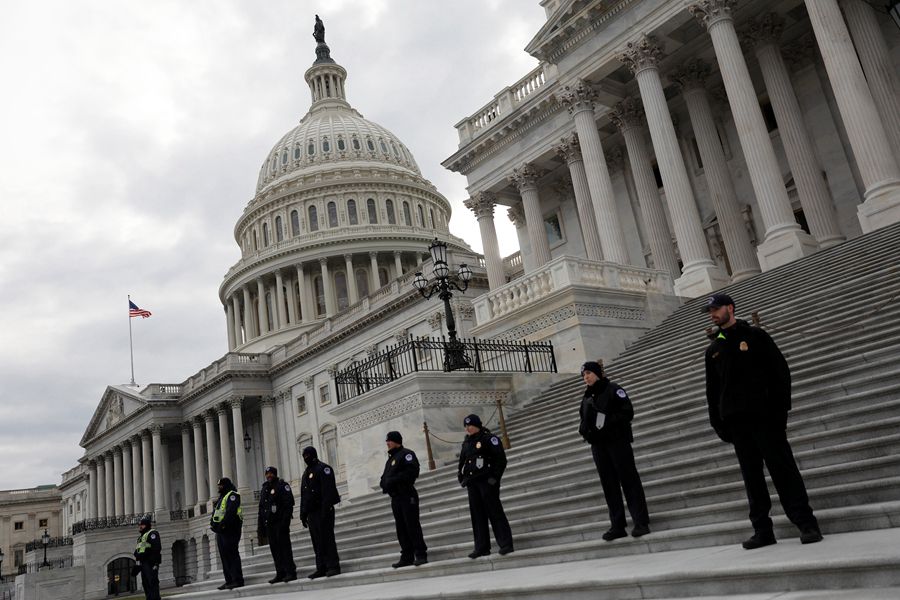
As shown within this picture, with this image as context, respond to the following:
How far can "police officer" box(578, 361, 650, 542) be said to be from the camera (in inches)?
328

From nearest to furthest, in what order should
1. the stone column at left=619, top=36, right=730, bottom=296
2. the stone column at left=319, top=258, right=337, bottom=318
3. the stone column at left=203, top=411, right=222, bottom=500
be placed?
1. the stone column at left=619, top=36, right=730, bottom=296
2. the stone column at left=203, top=411, right=222, bottom=500
3. the stone column at left=319, top=258, right=337, bottom=318

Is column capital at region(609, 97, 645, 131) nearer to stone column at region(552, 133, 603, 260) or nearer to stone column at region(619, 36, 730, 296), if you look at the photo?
stone column at region(552, 133, 603, 260)

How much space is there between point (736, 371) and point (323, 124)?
95.0 m

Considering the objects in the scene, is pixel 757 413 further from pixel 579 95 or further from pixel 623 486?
pixel 579 95

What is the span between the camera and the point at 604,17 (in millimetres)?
27422

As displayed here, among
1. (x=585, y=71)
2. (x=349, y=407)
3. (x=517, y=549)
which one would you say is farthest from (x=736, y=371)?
(x=585, y=71)

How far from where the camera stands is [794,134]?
83.1ft

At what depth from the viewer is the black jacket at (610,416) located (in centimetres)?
850

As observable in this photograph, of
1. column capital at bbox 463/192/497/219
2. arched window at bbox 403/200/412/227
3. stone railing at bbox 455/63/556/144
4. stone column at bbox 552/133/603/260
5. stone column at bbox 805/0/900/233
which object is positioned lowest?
stone column at bbox 805/0/900/233

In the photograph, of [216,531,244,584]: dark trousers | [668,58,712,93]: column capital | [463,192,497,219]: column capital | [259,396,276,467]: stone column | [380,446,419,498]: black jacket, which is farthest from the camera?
[259,396,276,467]: stone column

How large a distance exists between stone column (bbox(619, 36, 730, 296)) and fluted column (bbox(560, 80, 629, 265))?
7.50 ft

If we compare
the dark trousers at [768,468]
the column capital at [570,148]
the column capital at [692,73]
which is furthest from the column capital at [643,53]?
the dark trousers at [768,468]

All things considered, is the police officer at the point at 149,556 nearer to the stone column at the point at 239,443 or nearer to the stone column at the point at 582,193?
the stone column at the point at 582,193

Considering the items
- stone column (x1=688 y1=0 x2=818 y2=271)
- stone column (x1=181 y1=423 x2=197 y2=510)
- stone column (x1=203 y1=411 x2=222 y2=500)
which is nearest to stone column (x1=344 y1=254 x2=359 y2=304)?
stone column (x1=203 y1=411 x2=222 y2=500)
